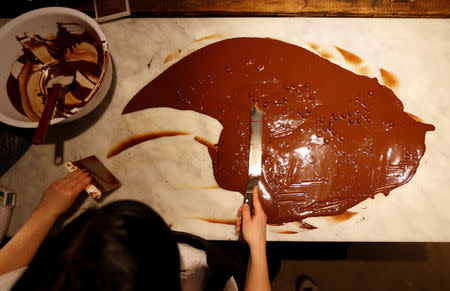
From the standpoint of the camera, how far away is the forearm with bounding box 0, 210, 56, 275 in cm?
81

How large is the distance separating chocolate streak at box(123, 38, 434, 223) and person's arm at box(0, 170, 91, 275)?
1.22 ft

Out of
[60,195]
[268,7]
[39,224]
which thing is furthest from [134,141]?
[268,7]

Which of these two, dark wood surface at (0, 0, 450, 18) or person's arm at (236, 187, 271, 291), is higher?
dark wood surface at (0, 0, 450, 18)

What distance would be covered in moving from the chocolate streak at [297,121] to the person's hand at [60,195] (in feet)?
1.18

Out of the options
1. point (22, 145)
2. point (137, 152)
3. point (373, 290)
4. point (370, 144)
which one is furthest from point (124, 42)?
point (373, 290)

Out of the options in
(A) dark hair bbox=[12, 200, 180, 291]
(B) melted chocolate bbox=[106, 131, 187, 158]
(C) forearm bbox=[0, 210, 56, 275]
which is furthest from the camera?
(B) melted chocolate bbox=[106, 131, 187, 158]

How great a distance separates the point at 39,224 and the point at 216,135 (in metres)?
0.69

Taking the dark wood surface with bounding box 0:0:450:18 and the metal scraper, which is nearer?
the metal scraper

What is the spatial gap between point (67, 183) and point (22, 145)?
324 mm

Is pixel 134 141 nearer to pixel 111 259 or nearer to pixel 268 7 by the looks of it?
pixel 111 259

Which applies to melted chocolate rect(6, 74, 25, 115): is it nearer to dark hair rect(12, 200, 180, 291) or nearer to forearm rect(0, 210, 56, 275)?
→ forearm rect(0, 210, 56, 275)

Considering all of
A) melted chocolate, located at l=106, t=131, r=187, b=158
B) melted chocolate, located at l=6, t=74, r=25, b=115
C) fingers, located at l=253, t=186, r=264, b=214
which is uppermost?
melted chocolate, located at l=6, t=74, r=25, b=115

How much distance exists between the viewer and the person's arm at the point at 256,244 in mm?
848

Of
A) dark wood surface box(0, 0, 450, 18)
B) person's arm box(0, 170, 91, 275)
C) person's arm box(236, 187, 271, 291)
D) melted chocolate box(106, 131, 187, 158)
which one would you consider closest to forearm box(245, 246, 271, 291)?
person's arm box(236, 187, 271, 291)
